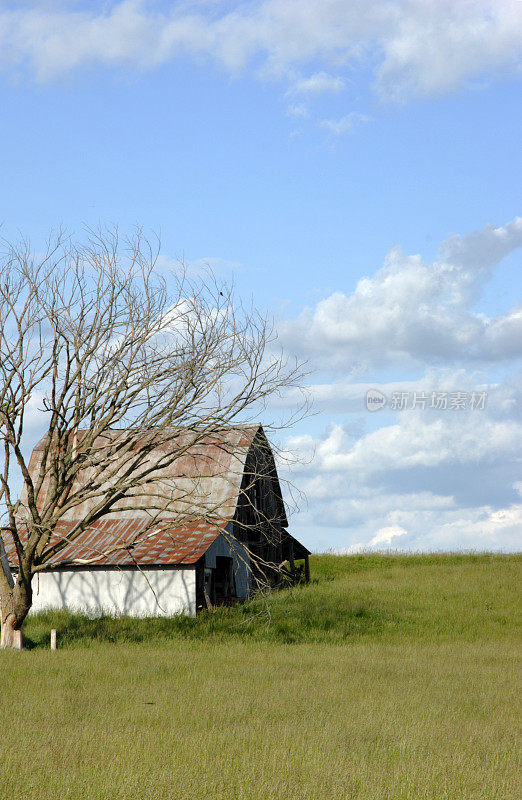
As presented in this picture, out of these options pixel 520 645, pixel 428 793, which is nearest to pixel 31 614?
pixel 520 645

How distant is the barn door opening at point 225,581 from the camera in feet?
98.5

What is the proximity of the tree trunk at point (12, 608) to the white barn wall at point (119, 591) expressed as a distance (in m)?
5.09

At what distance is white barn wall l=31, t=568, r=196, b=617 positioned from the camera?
27219 mm

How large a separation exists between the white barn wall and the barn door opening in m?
2.36

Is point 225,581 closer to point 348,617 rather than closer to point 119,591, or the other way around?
point 119,591

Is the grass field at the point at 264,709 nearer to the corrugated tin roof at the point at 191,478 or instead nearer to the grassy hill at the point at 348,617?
the grassy hill at the point at 348,617

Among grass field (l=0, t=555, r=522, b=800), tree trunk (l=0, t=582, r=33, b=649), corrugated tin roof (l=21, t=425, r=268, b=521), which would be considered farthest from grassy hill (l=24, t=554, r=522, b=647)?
corrugated tin roof (l=21, t=425, r=268, b=521)

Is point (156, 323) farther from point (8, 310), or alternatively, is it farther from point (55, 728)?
point (55, 728)

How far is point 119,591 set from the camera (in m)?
28.1

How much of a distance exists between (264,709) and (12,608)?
12.5 m

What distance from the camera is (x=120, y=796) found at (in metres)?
8.15

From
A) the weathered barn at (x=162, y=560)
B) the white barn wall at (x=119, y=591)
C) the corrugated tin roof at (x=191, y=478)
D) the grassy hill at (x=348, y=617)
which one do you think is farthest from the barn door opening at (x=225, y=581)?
the white barn wall at (x=119, y=591)

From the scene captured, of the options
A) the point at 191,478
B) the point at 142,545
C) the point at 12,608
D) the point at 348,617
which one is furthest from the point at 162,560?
the point at 348,617

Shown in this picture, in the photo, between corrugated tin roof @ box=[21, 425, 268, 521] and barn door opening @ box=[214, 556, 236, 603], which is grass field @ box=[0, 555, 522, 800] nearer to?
barn door opening @ box=[214, 556, 236, 603]
